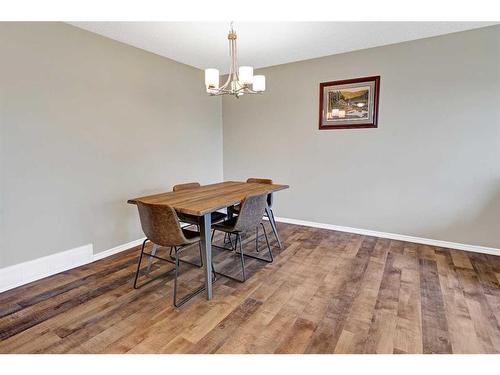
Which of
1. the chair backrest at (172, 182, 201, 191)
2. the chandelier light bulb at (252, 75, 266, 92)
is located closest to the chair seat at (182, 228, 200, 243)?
the chair backrest at (172, 182, 201, 191)

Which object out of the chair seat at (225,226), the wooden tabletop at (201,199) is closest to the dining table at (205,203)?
the wooden tabletop at (201,199)

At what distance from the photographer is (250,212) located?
7.81ft

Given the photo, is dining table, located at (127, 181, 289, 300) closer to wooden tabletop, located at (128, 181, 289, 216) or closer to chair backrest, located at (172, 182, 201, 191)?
wooden tabletop, located at (128, 181, 289, 216)

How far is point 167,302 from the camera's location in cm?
207

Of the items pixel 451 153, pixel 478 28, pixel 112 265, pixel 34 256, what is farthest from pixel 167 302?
pixel 478 28

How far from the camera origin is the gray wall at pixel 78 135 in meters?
2.23

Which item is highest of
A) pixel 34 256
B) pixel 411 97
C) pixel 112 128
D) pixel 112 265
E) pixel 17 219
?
pixel 411 97

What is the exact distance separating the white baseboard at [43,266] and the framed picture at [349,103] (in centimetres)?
321

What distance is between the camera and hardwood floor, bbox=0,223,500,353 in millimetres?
1610

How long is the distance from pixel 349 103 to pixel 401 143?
810mm

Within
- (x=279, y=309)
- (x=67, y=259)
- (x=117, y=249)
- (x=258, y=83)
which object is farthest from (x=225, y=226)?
(x=67, y=259)

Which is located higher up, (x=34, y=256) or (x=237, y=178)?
(x=237, y=178)

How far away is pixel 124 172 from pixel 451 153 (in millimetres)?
3640
